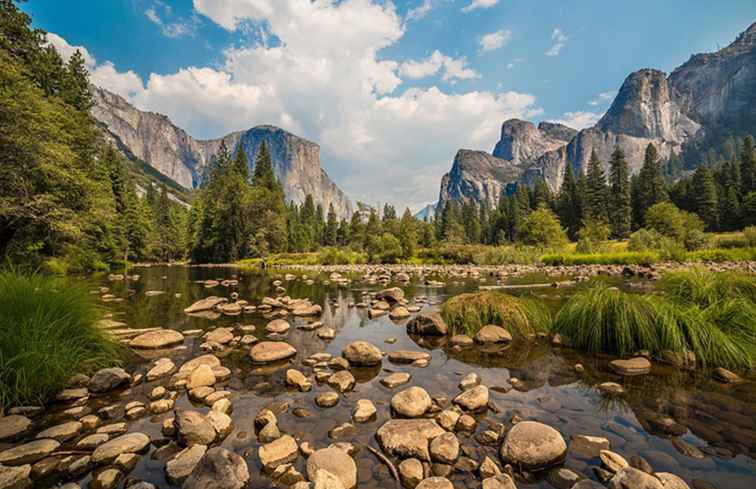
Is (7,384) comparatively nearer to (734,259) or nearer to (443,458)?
(443,458)

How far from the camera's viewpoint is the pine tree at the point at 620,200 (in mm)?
61781

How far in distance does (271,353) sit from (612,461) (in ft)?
17.9

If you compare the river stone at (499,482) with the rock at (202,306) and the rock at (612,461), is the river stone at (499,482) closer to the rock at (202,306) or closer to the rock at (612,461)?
the rock at (612,461)

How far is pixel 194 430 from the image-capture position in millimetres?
3461

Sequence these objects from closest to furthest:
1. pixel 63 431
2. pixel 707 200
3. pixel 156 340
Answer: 1. pixel 63 431
2. pixel 156 340
3. pixel 707 200

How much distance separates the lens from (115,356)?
227 inches

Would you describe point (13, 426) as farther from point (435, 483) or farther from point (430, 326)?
point (430, 326)

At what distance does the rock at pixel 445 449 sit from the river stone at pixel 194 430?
7.83ft

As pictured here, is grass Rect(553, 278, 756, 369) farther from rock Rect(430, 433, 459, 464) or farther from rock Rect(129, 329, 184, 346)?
rock Rect(129, 329, 184, 346)

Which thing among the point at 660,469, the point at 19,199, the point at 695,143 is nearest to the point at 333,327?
the point at 660,469

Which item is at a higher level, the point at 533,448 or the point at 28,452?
the point at 28,452

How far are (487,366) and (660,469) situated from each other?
2.99m

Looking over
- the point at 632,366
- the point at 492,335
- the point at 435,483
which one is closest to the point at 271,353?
the point at 435,483

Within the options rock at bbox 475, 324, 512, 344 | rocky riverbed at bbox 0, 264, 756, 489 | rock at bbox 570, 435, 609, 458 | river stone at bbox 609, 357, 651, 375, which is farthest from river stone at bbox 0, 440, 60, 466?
river stone at bbox 609, 357, 651, 375
